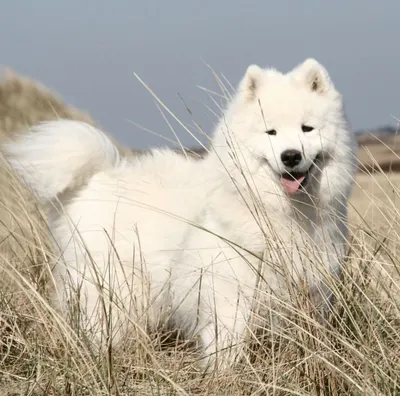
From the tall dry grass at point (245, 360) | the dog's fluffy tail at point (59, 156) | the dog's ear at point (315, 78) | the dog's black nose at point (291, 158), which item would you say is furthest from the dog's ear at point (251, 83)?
the dog's fluffy tail at point (59, 156)

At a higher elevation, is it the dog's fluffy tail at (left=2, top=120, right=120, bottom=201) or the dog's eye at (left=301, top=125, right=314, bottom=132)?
the dog's eye at (left=301, top=125, right=314, bottom=132)

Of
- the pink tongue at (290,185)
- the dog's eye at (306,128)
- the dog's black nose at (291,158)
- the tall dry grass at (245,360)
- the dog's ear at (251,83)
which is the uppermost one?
the dog's ear at (251,83)

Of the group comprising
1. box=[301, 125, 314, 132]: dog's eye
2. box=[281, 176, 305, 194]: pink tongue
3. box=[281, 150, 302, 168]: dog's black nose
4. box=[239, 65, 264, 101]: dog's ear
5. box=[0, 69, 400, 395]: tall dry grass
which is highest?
box=[239, 65, 264, 101]: dog's ear

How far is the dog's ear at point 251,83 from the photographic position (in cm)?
398

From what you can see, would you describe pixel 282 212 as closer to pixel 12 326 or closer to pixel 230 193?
pixel 230 193

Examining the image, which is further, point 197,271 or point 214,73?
point 197,271

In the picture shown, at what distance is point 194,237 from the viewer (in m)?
4.04

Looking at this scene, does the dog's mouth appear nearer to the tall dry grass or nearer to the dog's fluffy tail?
the tall dry grass

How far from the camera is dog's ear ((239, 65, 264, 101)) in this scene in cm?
398

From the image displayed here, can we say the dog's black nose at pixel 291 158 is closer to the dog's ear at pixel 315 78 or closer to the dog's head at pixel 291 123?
the dog's head at pixel 291 123

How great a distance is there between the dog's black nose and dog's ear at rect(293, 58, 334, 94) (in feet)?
1.47

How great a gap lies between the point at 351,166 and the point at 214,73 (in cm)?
91

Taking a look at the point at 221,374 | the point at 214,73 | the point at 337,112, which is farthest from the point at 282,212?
the point at 221,374

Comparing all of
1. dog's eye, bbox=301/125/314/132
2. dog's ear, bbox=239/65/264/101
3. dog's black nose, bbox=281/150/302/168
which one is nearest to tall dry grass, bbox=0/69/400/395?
dog's black nose, bbox=281/150/302/168
